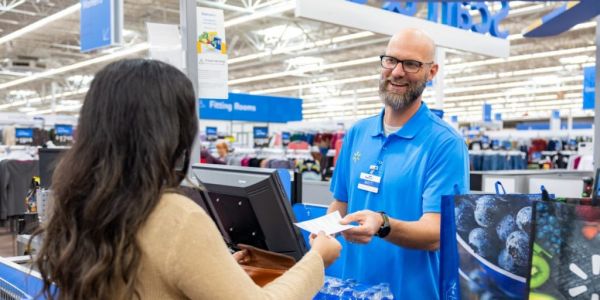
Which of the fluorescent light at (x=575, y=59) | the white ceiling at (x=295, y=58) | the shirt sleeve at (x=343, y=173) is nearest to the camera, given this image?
the shirt sleeve at (x=343, y=173)

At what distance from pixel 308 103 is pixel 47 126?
2149 cm

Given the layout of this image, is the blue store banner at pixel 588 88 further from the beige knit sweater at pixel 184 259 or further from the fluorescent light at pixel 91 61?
the beige knit sweater at pixel 184 259

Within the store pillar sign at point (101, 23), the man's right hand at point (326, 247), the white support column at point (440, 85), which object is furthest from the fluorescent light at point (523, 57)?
the man's right hand at point (326, 247)

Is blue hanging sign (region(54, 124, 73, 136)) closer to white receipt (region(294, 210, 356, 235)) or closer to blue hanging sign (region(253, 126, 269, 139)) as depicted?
blue hanging sign (region(253, 126, 269, 139))

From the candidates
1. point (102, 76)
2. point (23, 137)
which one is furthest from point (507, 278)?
point (23, 137)

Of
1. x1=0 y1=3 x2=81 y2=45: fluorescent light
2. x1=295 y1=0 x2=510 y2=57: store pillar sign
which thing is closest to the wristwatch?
x1=295 y1=0 x2=510 y2=57: store pillar sign

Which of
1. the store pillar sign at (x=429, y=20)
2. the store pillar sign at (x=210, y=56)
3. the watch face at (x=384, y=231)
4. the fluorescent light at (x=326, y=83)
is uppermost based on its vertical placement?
the fluorescent light at (x=326, y=83)

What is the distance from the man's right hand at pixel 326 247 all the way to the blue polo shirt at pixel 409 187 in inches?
22.4

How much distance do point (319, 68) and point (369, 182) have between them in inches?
706

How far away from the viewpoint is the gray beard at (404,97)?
2.01 m

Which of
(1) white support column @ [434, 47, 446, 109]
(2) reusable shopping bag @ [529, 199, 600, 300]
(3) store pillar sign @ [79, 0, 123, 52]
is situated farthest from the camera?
(1) white support column @ [434, 47, 446, 109]

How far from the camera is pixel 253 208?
157 centimetres

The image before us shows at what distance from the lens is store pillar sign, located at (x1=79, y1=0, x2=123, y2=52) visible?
326cm

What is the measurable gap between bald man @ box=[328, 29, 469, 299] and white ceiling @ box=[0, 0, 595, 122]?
25.4 feet
